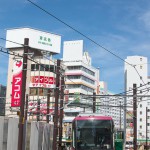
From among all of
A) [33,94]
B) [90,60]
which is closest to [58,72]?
[33,94]

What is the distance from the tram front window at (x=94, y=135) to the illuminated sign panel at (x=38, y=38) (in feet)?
214

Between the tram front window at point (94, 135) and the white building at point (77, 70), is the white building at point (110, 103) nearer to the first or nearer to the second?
→ the tram front window at point (94, 135)

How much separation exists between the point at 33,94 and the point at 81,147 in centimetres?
6184

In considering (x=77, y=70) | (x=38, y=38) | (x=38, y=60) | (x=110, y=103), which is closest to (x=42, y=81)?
(x=38, y=60)

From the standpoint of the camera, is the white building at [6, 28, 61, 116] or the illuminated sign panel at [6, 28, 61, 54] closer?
the white building at [6, 28, 61, 116]

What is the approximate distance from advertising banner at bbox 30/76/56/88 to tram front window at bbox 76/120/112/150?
56.9 meters

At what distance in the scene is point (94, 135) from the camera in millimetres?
28625

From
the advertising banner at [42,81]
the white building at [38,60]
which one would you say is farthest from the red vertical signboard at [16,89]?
the advertising banner at [42,81]

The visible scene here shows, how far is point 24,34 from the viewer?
312 ft

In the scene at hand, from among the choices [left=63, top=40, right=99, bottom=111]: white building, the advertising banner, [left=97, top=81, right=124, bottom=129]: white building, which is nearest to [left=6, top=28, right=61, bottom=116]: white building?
the advertising banner

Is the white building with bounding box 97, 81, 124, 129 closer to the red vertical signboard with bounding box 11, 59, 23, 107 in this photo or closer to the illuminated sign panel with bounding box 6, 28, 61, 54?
the red vertical signboard with bounding box 11, 59, 23, 107

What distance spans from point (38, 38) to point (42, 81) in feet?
39.8

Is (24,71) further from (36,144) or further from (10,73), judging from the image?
(10,73)

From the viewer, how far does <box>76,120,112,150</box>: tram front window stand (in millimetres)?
28188
